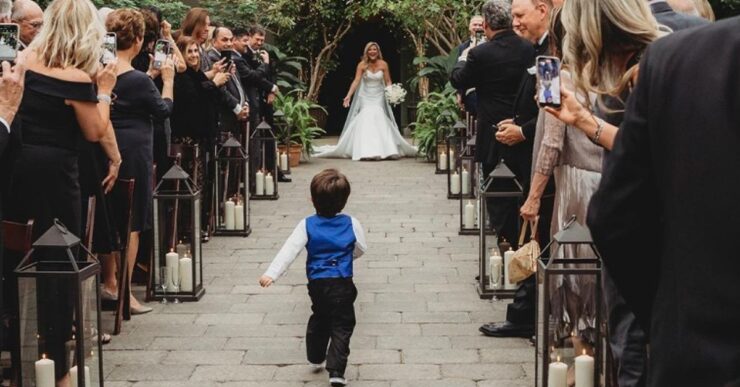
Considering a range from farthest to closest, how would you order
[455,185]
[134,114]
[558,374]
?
[455,185] → [134,114] → [558,374]

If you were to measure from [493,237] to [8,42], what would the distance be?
4.51 metres

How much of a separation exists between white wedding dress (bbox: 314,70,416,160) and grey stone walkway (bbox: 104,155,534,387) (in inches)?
310

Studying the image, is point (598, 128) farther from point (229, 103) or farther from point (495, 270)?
point (229, 103)

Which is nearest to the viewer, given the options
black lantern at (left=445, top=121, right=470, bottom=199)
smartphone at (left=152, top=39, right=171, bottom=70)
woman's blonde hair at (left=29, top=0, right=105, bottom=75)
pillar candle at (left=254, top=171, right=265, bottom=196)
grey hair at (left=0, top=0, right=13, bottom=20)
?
grey hair at (left=0, top=0, right=13, bottom=20)

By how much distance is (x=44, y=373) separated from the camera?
5184 millimetres

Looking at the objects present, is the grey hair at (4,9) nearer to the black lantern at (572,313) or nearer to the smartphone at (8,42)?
the smartphone at (8,42)

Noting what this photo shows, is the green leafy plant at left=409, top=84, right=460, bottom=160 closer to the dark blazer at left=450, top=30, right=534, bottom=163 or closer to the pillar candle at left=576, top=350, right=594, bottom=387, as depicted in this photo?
the dark blazer at left=450, top=30, right=534, bottom=163

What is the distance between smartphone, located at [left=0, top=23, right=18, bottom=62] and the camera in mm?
5055

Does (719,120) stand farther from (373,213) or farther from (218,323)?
(373,213)

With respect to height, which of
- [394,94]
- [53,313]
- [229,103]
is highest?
[229,103]

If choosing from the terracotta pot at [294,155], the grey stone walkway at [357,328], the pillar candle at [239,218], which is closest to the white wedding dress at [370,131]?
the terracotta pot at [294,155]

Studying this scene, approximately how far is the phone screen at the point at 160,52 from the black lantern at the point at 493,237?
8.26 feet

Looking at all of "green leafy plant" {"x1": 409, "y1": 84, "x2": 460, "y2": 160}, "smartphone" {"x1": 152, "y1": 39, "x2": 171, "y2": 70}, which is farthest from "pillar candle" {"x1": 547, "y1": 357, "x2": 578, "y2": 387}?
"green leafy plant" {"x1": 409, "y1": 84, "x2": 460, "y2": 160}

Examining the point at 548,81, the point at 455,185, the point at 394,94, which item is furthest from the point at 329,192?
the point at 394,94
